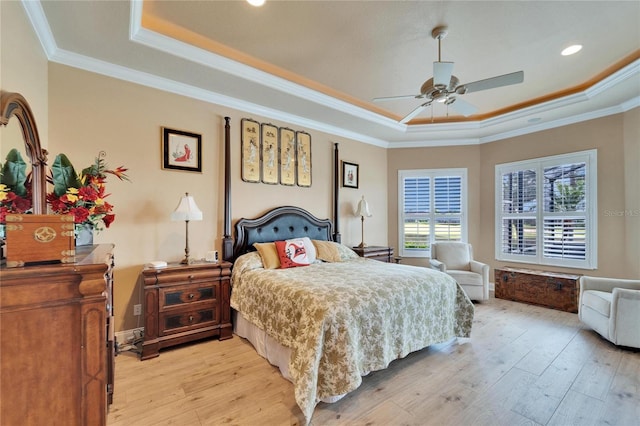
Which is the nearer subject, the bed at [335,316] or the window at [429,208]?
the bed at [335,316]

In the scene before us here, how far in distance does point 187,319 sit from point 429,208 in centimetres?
449

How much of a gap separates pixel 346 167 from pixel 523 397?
3687 mm

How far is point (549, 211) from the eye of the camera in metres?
4.47

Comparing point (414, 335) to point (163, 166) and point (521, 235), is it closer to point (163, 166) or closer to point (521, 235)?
point (163, 166)

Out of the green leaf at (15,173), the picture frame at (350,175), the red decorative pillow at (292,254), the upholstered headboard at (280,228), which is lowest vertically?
the red decorative pillow at (292,254)

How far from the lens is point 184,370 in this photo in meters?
2.38

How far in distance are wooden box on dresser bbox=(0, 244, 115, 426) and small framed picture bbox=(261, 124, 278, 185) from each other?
2.74 m

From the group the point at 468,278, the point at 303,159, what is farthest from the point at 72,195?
the point at 468,278

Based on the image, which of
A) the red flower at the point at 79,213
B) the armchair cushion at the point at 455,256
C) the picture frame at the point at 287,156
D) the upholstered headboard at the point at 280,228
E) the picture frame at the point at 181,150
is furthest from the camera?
the armchair cushion at the point at 455,256

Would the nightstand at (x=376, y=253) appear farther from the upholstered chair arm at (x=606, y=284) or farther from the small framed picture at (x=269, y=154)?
the upholstered chair arm at (x=606, y=284)

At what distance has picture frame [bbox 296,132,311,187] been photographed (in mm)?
4211

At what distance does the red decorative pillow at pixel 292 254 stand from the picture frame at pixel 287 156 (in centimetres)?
106

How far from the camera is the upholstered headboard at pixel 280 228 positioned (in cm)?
355

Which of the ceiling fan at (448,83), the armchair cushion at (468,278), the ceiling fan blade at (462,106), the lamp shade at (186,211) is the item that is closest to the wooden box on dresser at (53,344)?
the lamp shade at (186,211)
